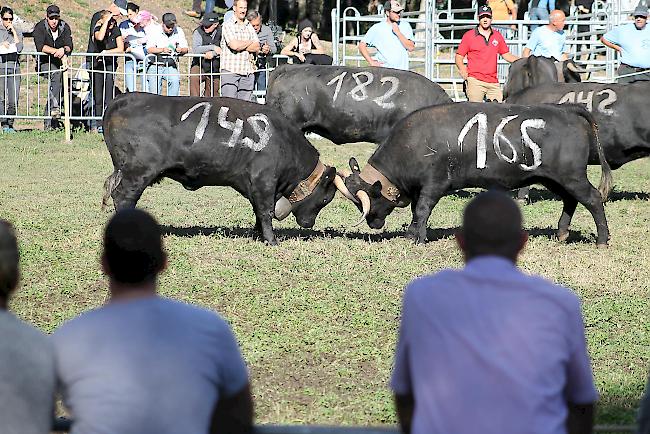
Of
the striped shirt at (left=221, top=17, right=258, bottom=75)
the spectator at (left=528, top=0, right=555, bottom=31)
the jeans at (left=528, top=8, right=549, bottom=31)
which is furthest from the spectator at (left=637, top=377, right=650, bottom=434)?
the jeans at (left=528, top=8, right=549, bottom=31)

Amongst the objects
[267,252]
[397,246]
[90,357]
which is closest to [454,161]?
[397,246]

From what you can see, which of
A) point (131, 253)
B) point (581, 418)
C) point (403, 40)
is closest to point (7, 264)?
point (131, 253)

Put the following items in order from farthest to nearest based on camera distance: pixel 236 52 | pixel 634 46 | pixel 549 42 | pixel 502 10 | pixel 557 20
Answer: pixel 502 10 → pixel 236 52 → pixel 549 42 → pixel 557 20 → pixel 634 46

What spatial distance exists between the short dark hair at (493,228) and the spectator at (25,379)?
141cm

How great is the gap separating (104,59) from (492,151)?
9918 mm

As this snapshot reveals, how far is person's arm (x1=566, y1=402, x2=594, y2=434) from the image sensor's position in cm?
377

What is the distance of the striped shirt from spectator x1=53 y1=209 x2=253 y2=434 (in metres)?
14.1

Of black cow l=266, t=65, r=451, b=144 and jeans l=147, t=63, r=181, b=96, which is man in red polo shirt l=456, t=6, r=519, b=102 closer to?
black cow l=266, t=65, r=451, b=144

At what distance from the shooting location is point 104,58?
63.9ft

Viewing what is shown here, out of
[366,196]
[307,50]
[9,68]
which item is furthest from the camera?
[307,50]

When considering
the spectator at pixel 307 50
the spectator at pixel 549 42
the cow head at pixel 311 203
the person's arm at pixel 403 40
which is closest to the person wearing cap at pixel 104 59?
the spectator at pixel 307 50

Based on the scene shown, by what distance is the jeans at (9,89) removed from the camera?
1902cm

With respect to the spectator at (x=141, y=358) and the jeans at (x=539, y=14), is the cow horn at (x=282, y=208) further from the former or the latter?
the jeans at (x=539, y=14)

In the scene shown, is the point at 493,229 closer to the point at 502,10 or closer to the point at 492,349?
the point at 492,349
